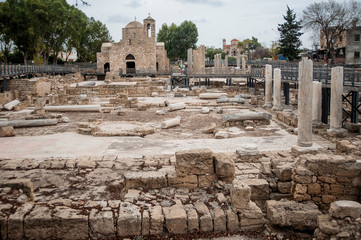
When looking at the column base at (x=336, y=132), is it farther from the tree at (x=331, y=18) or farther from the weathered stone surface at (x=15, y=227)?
→ the tree at (x=331, y=18)

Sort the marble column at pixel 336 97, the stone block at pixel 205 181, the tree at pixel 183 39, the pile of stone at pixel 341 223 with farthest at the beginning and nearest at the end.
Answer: the tree at pixel 183 39
the marble column at pixel 336 97
the stone block at pixel 205 181
the pile of stone at pixel 341 223

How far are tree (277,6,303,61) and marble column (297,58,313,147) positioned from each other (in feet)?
142

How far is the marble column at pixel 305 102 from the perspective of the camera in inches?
486

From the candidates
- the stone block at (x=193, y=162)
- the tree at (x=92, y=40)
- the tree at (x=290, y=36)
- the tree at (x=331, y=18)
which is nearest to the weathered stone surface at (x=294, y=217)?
the stone block at (x=193, y=162)

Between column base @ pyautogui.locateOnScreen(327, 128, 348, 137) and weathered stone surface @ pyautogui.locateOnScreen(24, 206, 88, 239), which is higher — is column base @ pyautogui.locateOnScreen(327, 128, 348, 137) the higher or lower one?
the higher one

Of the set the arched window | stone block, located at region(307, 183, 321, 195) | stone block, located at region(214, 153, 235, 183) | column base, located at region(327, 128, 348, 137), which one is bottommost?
stone block, located at region(307, 183, 321, 195)

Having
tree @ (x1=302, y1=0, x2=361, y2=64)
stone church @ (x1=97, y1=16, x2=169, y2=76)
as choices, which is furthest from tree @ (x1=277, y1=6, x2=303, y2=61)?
stone church @ (x1=97, y1=16, x2=169, y2=76)

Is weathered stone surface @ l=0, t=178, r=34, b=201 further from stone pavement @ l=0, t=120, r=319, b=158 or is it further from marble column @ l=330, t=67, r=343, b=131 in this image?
marble column @ l=330, t=67, r=343, b=131

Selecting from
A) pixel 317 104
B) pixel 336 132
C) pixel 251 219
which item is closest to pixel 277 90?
pixel 317 104

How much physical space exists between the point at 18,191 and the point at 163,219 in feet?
9.93

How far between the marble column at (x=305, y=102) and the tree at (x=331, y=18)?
31984mm

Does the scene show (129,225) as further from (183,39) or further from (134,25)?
(183,39)

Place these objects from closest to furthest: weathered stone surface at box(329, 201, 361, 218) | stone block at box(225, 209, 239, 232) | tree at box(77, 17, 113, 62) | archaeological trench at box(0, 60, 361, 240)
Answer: weathered stone surface at box(329, 201, 361, 218), archaeological trench at box(0, 60, 361, 240), stone block at box(225, 209, 239, 232), tree at box(77, 17, 113, 62)

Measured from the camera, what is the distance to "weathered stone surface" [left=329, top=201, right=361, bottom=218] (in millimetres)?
5953
